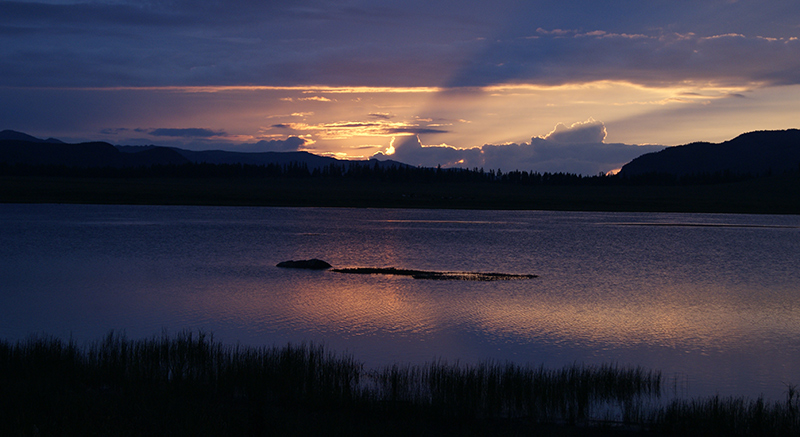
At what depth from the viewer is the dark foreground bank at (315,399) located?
7984mm

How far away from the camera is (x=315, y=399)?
31.3 feet

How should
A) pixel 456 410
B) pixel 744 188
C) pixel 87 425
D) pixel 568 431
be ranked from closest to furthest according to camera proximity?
pixel 87 425 → pixel 568 431 → pixel 456 410 → pixel 744 188

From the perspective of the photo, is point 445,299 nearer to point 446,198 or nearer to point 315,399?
point 315,399

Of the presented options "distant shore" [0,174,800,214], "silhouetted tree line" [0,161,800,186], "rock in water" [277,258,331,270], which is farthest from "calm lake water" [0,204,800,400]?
"silhouetted tree line" [0,161,800,186]

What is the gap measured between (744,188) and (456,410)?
134m

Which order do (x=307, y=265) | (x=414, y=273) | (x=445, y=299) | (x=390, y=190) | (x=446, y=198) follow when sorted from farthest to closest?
1. (x=390, y=190)
2. (x=446, y=198)
3. (x=307, y=265)
4. (x=414, y=273)
5. (x=445, y=299)

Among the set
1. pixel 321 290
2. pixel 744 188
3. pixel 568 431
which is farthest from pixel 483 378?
pixel 744 188

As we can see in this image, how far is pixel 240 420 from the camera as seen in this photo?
800 cm

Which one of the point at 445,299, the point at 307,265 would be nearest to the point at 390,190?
the point at 307,265

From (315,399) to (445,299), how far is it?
1141 centimetres

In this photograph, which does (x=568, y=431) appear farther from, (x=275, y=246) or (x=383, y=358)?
(x=275, y=246)

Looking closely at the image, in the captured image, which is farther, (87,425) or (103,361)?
(103,361)

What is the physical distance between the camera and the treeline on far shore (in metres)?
94.4

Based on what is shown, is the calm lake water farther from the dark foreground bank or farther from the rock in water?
the dark foreground bank
